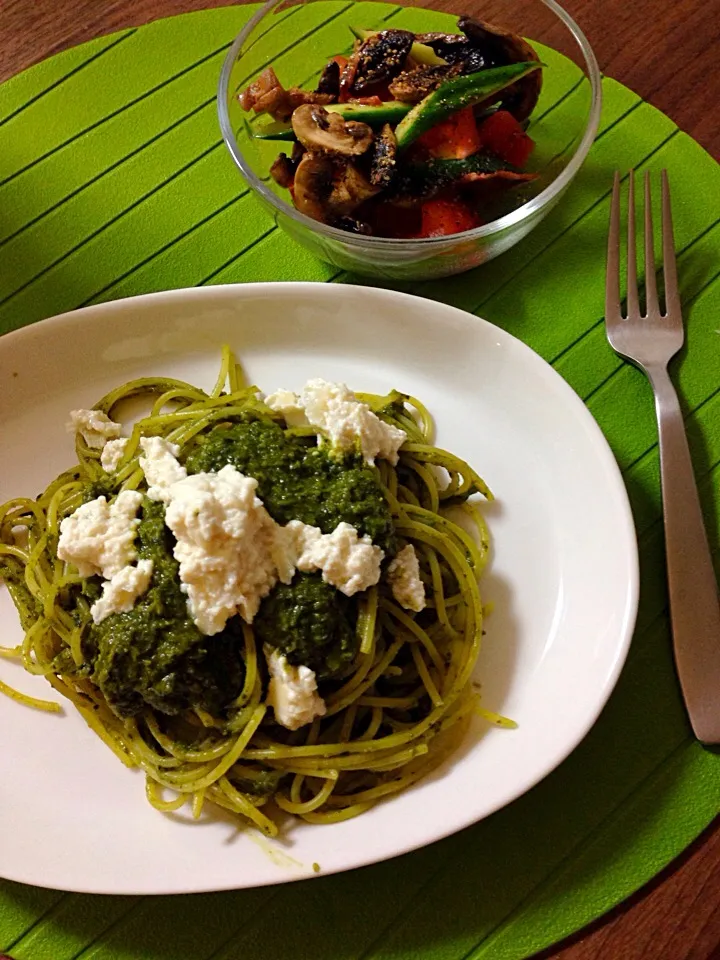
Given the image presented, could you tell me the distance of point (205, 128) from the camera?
8.47ft

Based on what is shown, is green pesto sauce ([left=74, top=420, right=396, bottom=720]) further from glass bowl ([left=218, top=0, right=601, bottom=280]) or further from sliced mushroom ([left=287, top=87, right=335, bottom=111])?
sliced mushroom ([left=287, top=87, right=335, bottom=111])

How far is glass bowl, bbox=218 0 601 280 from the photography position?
7.06ft

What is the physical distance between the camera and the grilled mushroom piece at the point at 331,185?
2.13 metres

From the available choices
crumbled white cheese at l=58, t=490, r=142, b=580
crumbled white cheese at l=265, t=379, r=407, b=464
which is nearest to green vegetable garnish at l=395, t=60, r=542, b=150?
crumbled white cheese at l=265, t=379, r=407, b=464

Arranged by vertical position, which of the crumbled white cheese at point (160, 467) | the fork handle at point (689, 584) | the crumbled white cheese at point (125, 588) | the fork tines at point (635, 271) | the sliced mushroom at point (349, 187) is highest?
the sliced mushroom at point (349, 187)

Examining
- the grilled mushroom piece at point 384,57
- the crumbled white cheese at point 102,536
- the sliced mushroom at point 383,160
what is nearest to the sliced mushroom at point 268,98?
the grilled mushroom piece at point 384,57

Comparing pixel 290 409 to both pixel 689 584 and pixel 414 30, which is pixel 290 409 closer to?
pixel 689 584

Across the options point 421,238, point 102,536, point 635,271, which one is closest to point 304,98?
point 421,238

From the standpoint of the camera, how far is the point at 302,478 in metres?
1.83

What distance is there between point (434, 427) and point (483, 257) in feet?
1.64

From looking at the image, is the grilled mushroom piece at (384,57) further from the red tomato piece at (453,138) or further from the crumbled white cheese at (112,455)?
the crumbled white cheese at (112,455)

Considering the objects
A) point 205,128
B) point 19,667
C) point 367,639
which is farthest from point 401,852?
point 205,128

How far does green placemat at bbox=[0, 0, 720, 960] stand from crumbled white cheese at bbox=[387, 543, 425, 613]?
0.52 meters

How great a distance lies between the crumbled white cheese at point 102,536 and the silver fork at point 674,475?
1.27 m
